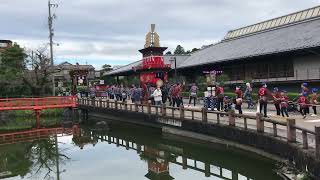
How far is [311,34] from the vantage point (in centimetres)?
3142

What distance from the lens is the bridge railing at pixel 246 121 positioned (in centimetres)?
1205

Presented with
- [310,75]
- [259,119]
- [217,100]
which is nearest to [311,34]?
[310,75]

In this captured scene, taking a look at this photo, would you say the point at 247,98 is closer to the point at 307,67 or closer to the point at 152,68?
the point at 152,68

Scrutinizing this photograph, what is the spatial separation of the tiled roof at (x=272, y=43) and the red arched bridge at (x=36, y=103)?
42.6 ft

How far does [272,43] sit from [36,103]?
1915cm

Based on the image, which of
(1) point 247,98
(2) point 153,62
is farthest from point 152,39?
(1) point 247,98

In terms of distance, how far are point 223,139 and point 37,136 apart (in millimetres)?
15355

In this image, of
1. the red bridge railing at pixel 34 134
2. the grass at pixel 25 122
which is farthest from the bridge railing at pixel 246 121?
the grass at pixel 25 122

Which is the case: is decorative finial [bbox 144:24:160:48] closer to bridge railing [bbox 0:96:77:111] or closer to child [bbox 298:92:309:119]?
bridge railing [bbox 0:96:77:111]

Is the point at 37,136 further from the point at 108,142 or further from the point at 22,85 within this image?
the point at 22,85

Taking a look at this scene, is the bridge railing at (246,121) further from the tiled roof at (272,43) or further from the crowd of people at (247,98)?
the tiled roof at (272,43)

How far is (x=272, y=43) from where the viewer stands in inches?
1375

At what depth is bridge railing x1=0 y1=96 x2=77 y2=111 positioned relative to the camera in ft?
108

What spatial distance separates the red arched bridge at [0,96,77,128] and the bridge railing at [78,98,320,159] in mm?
5384
